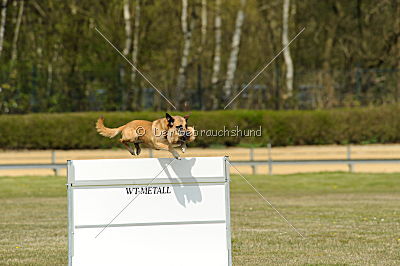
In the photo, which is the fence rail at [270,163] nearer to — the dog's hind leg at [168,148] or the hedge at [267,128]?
the hedge at [267,128]

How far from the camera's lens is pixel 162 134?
812 cm

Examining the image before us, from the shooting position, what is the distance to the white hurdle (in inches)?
324

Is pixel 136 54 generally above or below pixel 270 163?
above

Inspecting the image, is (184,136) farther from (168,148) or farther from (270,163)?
(270,163)

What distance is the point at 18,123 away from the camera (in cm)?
3562

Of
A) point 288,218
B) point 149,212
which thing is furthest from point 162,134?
point 288,218

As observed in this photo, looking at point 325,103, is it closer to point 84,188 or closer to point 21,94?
point 21,94

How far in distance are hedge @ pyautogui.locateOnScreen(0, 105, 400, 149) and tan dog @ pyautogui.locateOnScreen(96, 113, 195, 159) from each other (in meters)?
26.6

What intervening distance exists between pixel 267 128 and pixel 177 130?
27.8m

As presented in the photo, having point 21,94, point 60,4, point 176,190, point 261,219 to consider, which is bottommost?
point 261,219

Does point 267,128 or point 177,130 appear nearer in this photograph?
point 177,130

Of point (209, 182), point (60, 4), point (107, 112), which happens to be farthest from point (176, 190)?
point (60, 4)

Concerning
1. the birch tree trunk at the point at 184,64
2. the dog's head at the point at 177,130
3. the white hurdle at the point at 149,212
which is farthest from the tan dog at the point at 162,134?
the birch tree trunk at the point at 184,64

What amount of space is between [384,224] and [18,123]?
2296 cm
